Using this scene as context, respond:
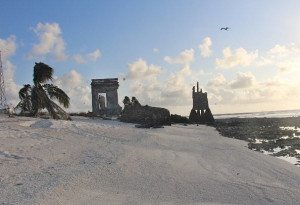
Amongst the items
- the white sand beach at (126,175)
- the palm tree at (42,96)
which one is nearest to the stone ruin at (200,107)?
the palm tree at (42,96)

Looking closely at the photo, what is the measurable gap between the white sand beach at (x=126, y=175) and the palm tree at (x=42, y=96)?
9.17m

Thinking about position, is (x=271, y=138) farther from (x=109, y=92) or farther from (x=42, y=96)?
(x=109, y=92)

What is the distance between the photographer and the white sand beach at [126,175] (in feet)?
17.9

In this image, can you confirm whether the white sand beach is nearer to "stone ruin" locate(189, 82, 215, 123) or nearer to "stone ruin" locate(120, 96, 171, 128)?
"stone ruin" locate(120, 96, 171, 128)

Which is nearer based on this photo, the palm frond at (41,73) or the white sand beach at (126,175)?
the white sand beach at (126,175)

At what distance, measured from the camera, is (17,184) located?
5637mm

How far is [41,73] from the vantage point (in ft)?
69.8

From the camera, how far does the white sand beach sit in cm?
545

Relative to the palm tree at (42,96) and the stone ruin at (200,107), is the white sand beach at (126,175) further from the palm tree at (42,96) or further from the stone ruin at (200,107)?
the stone ruin at (200,107)

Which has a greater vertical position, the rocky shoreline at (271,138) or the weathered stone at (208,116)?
the weathered stone at (208,116)

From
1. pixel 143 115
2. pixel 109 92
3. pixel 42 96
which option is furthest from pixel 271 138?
pixel 109 92

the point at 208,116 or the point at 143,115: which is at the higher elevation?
the point at 143,115

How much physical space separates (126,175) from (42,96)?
14707 mm

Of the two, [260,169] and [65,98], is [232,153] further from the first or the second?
[65,98]
